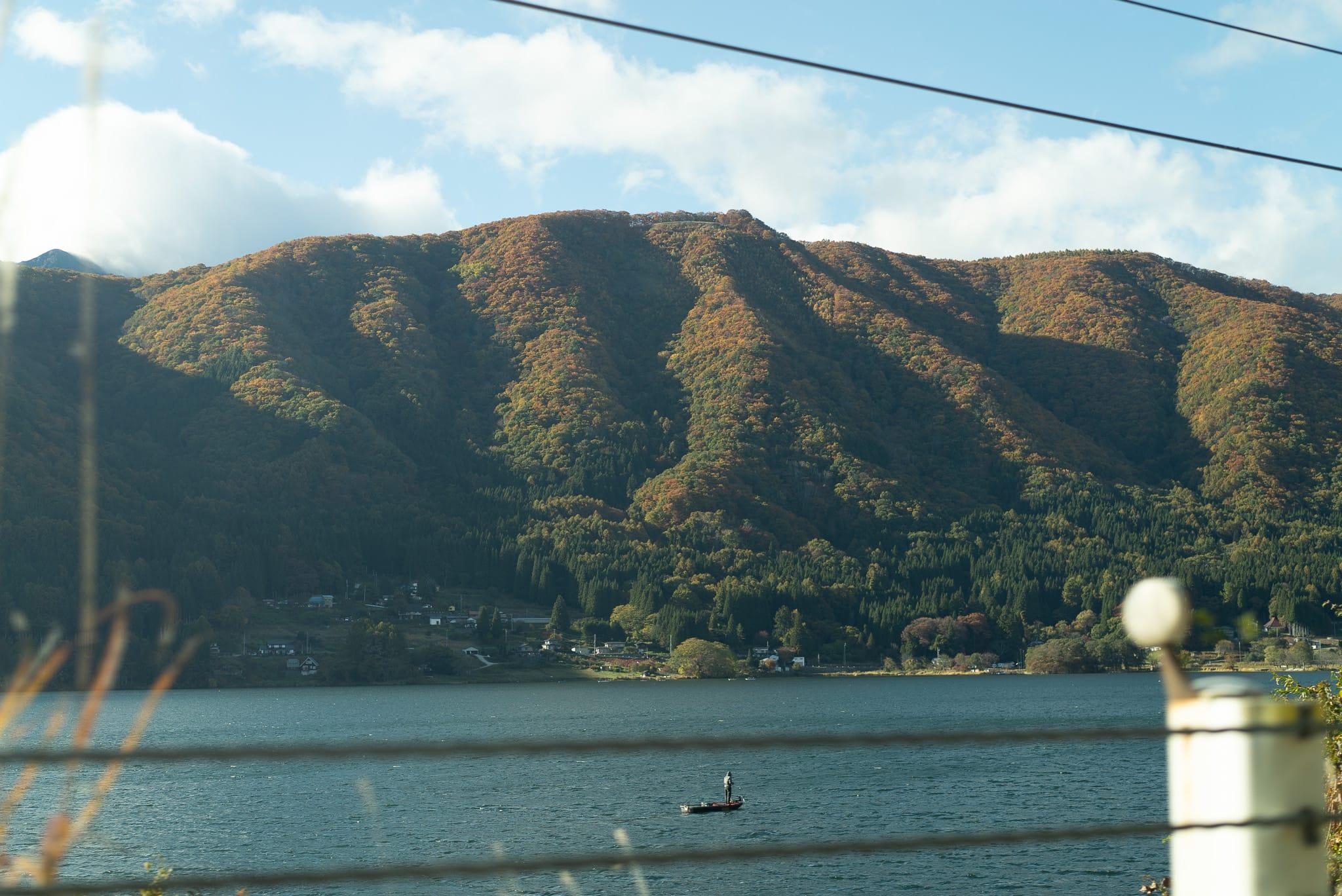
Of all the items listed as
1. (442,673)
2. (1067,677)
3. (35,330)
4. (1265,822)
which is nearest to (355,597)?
(442,673)

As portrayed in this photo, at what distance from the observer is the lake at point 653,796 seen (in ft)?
146

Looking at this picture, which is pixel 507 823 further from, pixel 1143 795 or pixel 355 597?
pixel 355 597

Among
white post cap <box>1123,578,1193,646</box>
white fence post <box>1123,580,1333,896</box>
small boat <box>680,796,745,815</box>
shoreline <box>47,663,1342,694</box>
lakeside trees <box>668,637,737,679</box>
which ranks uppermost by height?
white post cap <box>1123,578,1193,646</box>

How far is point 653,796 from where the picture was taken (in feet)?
219

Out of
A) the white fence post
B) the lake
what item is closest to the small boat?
the lake

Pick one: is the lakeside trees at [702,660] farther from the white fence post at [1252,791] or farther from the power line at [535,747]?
the white fence post at [1252,791]

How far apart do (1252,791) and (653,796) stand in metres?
66.4

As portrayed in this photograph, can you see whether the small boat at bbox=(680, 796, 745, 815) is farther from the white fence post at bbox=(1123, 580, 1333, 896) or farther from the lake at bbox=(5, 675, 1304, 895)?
the white fence post at bbox=(1123, 580, 1333, 896)

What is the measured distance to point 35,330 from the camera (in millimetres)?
199625

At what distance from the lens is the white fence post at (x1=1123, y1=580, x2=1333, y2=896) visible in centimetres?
274

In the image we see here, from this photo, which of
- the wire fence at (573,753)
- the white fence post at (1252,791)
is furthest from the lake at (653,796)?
the white fence post at (1252,791)

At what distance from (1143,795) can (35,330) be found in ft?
629

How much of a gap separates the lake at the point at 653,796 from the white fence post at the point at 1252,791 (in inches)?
823

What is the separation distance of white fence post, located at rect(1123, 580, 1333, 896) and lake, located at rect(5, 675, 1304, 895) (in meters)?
20.9
